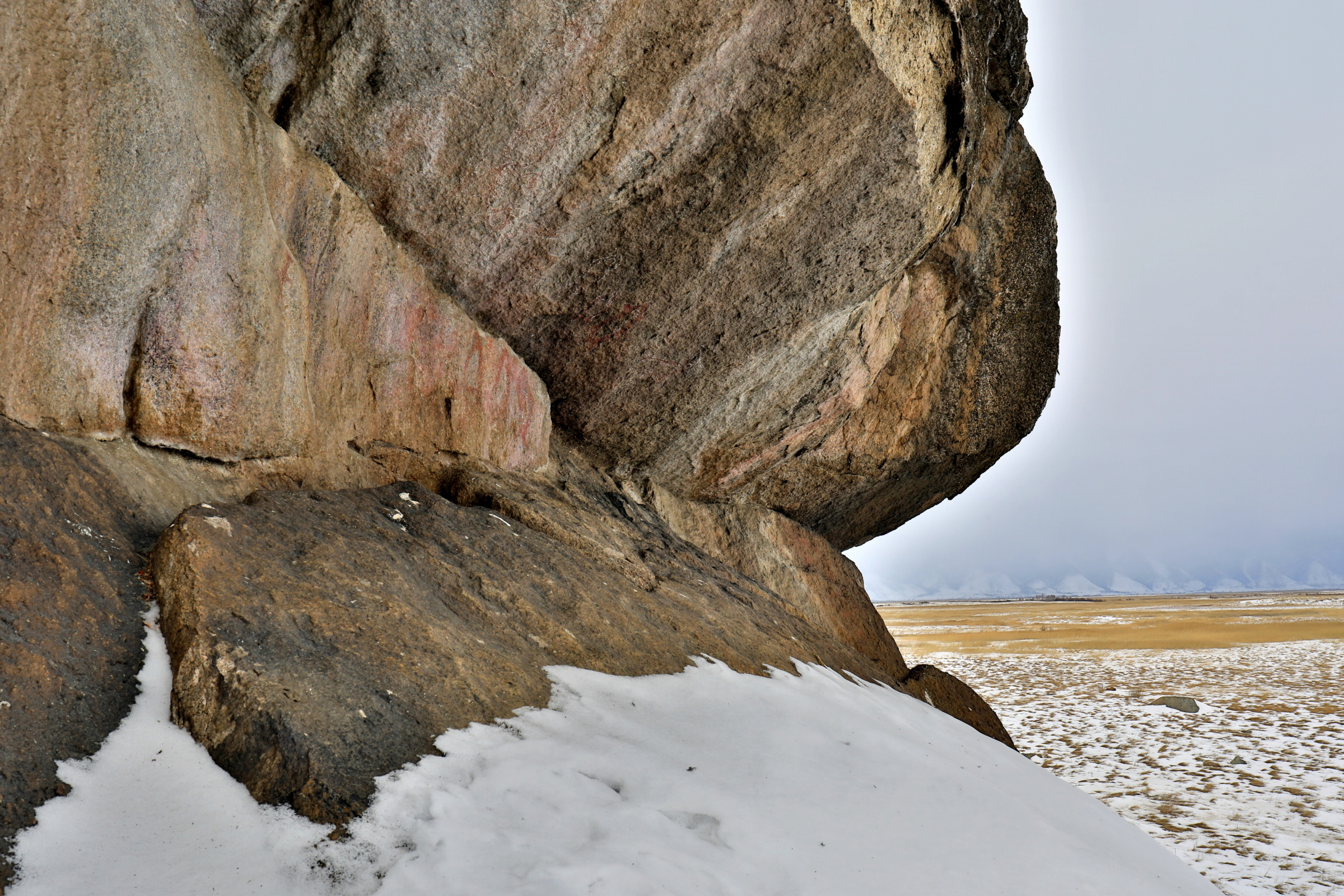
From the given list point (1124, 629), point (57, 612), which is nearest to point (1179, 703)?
point (57, 612)

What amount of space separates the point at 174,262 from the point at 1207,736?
47.4 feet

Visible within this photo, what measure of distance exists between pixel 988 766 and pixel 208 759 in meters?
5.31

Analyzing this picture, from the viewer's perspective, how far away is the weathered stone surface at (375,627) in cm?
327

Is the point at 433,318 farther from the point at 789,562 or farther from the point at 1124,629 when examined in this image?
the point at 1124,629

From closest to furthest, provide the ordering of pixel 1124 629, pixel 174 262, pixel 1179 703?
pixel 174 262
pixel 1179 703
pixel 1124 629

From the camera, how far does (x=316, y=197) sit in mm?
6445

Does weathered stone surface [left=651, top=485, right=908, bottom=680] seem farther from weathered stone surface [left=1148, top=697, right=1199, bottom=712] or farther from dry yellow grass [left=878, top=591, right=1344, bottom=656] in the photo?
dry yellow grass [left=878, top=591, right=1344, bottom=656]

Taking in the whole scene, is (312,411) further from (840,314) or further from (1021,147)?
(1021,147)

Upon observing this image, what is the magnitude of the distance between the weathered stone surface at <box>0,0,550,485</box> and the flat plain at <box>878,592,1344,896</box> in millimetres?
8561

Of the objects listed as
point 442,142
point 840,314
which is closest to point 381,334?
point 442,142

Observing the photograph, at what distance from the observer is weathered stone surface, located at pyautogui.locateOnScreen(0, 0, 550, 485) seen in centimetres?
430

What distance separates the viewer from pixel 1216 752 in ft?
34.9

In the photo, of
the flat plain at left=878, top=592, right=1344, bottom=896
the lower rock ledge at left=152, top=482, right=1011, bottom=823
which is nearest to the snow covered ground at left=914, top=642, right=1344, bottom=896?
the flat plain at left=878, top=592, right=1344, bottom=896

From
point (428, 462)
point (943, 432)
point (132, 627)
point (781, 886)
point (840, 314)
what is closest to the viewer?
point (781, 886)
